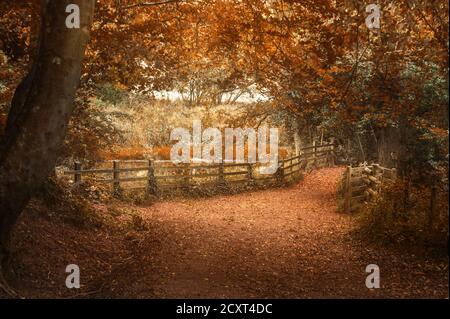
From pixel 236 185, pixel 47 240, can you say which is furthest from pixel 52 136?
pixel 236 185

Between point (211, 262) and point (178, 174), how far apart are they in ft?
34.1

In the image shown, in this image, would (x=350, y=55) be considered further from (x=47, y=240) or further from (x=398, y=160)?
(x=47, y=240)

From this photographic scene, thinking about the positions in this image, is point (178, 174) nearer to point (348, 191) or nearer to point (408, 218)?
Answer: point (348, 191)

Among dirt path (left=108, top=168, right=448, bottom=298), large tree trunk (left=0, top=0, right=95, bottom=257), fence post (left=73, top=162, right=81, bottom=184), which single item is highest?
large tree trunk (left=0, top=0, right=95, bottom=257)

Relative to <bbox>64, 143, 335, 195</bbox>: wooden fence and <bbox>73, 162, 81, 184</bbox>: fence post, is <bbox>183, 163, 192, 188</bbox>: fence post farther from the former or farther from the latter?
<bbox>73, 162, 81, 184</bbox>: fence post

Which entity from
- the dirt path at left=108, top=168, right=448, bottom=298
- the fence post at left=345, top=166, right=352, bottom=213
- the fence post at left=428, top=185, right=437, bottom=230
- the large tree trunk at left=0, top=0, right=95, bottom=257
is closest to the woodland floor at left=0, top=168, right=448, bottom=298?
the dirt path at left=108, top=168, right=448, bottom=298

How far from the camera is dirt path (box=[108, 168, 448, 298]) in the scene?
694 centimetres

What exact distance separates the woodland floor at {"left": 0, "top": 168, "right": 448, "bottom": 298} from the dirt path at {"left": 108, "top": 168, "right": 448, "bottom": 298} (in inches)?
0.7

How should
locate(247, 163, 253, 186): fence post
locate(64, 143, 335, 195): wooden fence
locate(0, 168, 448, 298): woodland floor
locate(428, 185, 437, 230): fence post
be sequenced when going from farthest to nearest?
locate(247, 163, 253, 186): fence post → locate(64, 143, 335, 195): wooden fence → locate(428, 185, 437, 230): fence post → locate(0, 168, 448, 298): woodland floor

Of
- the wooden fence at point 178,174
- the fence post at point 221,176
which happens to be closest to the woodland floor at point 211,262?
the wooden fence at point 178,174

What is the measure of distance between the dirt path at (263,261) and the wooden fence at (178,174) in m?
2.24

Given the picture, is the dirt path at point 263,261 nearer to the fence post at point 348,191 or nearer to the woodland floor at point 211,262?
the woodland floor at point 211,262

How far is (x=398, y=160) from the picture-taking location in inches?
589

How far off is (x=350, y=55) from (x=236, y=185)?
8.16 m
